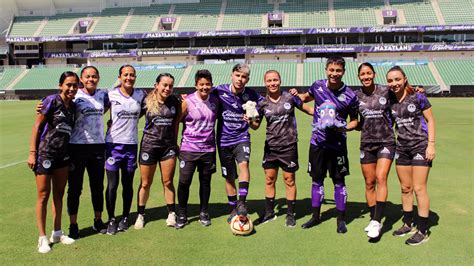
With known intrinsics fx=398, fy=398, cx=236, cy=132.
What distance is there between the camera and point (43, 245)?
473cm

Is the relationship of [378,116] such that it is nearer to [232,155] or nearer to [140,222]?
[232,155]

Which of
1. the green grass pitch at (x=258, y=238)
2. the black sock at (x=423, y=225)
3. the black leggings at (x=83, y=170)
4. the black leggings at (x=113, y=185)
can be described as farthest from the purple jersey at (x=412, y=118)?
the black leggings at (x=83, y=170)

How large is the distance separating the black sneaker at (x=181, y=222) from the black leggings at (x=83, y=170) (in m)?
1.09

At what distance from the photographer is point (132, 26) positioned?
51344mm

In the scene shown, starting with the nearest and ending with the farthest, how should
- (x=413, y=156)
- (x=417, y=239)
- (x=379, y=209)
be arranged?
(x=417, y=239) < (x=413, y=156) < (x=379, y=209)

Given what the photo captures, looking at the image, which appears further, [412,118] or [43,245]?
[412,118]

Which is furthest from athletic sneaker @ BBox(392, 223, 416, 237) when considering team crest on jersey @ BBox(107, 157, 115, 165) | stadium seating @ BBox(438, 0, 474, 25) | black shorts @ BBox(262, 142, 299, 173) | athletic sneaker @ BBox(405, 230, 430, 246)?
stadium seating @ BBox(438, 0, 474, 25)

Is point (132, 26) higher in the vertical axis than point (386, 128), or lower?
higher

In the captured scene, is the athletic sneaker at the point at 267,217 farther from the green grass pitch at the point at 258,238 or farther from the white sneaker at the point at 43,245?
the white sneaker at the point at 43,245

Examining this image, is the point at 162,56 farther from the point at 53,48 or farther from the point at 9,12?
the point at 9,12

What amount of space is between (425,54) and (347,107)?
45.8 meters

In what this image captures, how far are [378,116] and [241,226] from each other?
228 cm

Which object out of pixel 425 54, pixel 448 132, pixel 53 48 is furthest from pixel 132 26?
pixel 448 132

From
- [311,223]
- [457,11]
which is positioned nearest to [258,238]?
[311,223]
